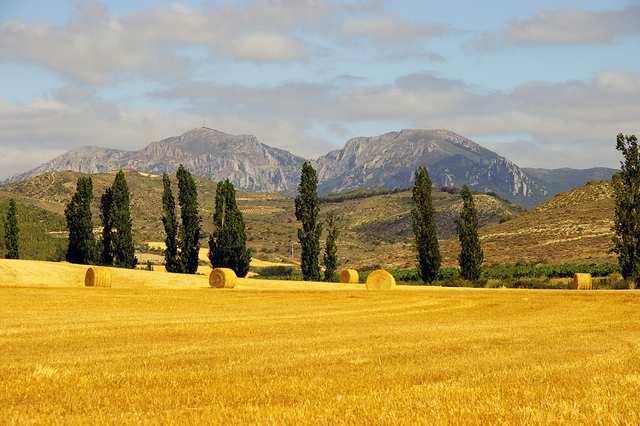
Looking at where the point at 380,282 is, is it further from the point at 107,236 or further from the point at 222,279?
the point at 107,236

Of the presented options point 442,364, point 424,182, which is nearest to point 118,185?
point 424,182

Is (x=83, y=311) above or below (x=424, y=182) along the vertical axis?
below

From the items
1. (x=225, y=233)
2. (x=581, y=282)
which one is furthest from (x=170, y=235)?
(x=581, y=282)

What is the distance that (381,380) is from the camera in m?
8.39

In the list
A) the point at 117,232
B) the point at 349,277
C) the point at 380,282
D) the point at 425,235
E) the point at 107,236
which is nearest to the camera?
the point at 380,282

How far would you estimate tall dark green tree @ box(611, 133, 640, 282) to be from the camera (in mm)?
44375

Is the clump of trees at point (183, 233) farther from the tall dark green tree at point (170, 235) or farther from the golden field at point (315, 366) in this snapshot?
the golden field at point (315, 366)

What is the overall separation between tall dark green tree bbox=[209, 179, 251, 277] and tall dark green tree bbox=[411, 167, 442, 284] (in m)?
18.1

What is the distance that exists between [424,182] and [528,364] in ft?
157

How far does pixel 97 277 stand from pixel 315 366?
1120 inches

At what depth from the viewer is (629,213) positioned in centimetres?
4619

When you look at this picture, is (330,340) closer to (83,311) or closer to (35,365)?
(35,365)

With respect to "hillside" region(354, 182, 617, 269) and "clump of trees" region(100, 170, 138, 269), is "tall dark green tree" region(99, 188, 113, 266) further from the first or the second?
"hillside" region(354, 182, 617, 269)

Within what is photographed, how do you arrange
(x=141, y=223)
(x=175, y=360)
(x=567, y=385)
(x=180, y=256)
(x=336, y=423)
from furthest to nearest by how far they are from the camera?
(x=141, y=223)
(x=180, y=256)
(x=175, y=360)
(x=567, y=385)
(x=336, y=423)
